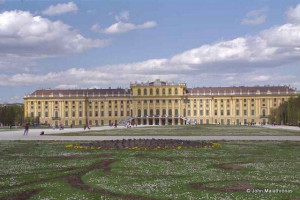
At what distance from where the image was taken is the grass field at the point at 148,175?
Result: 10633mm

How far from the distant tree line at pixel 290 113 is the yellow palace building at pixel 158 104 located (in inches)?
950

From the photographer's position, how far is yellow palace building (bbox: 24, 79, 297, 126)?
11962 centimetres

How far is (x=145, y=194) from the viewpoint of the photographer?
1048 cm

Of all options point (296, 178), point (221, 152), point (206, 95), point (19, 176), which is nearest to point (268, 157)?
point (221, 152)

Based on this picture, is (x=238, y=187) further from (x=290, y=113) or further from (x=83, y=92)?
(x=83, y=92)

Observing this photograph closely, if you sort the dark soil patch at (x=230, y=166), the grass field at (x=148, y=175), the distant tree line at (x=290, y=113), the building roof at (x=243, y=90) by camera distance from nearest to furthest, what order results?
the grass field at (x=148, y=175) < the dark soil patch at (x=230, y=166) < the distant tree line at (x=290, y=113) < the building roof at (x=243, y=90)

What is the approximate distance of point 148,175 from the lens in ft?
43.9

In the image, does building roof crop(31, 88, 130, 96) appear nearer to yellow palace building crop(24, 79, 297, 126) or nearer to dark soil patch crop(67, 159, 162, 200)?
yellow palace building crop(24, 79, 297, 126)

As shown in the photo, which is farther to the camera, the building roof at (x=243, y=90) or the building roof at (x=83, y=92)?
the building roof at (x=83, y=92)

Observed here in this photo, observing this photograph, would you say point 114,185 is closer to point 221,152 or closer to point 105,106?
point 221,152

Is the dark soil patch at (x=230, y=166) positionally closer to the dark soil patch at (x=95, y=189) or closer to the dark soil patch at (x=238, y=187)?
the dark soil patch at (x=238, y=187)

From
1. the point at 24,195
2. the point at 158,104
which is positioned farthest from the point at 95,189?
the point at 158,104

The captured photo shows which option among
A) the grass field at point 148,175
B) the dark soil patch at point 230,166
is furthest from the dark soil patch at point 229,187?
the dark soil patch at point 230,166

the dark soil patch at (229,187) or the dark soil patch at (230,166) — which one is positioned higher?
the dark soil patch at (230,166)
